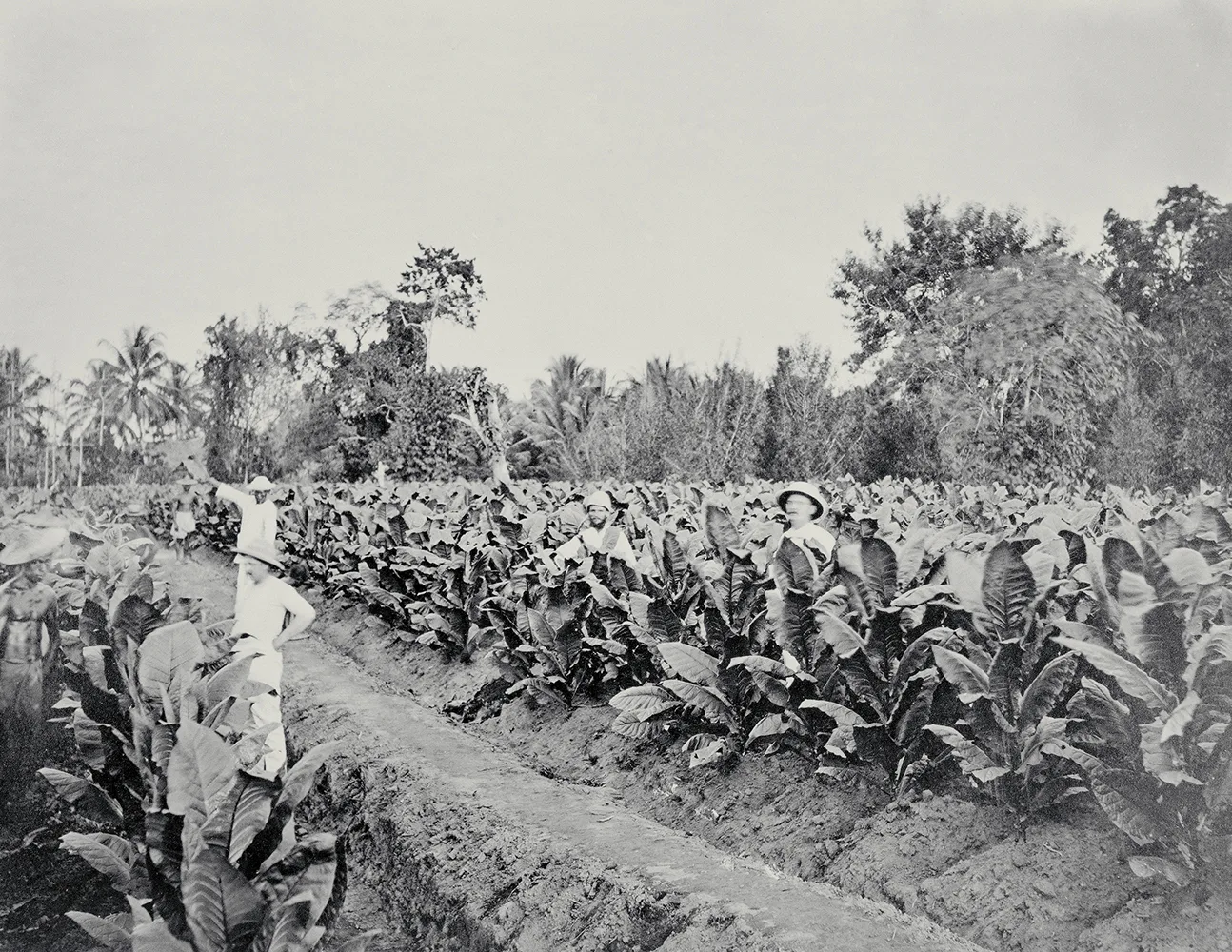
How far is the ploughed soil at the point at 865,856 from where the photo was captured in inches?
113

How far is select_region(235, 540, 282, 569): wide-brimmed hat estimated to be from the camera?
15.8 feet

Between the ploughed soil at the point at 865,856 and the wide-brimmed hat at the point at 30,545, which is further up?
the wide-brimmed hat at the point at 30,545

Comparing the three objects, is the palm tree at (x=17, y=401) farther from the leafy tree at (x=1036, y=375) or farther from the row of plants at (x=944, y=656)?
the leafy tree at (x=1036, y=375)

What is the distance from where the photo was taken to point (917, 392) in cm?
2370

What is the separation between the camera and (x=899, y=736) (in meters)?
3.70

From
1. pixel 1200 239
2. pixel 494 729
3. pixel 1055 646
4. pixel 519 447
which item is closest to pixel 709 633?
pixel 1055 646

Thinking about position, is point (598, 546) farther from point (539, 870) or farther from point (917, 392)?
point (917, 392)

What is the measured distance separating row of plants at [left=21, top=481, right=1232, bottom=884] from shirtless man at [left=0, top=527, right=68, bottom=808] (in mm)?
2501

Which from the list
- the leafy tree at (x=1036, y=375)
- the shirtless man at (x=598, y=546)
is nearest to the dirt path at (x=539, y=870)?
the shirtless man at (x=598, y=546)

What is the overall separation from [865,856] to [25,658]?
10.7 feet

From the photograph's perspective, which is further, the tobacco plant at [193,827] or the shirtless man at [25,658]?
the shirtless man at [25,658]

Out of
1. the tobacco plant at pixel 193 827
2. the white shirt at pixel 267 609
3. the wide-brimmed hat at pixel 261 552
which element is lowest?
the tobacco plant at pixel 193 827

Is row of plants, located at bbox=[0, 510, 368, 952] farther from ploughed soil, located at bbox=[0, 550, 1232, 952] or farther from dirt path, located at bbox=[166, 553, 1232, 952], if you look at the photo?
dirt path, located at bbox=[166, 553, 1232, 952]

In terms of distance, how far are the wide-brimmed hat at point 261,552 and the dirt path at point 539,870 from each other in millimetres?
1303
